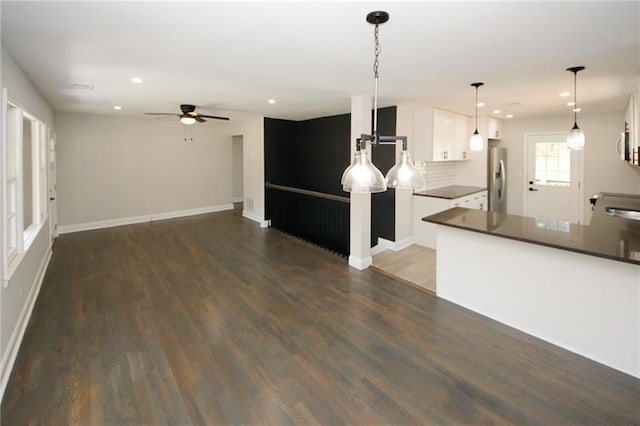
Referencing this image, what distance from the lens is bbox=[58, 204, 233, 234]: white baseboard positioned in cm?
681

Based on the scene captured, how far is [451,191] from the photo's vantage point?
20.3 ft

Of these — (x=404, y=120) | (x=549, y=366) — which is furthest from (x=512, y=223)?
(x=404, y=120)

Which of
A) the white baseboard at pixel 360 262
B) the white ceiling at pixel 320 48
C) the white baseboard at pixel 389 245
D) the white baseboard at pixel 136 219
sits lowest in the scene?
the white baseboard at pixel 360 262

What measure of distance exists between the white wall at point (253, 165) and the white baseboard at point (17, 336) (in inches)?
165

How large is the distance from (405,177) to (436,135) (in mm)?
3652

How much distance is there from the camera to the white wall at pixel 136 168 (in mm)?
6715

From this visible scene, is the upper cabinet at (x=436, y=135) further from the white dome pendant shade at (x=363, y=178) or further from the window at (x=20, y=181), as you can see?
the window at (x=20, y=181)

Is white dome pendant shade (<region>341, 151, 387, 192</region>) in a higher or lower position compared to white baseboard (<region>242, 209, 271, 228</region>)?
higher

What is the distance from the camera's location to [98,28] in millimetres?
2264

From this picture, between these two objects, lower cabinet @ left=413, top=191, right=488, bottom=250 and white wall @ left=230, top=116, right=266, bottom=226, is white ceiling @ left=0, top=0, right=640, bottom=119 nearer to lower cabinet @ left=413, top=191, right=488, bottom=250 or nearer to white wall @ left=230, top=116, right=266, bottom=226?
lower cabinet @ left=413, top=191, right=488, bottom=250

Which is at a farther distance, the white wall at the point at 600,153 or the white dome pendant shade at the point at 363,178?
the white wall at the point at 600,153

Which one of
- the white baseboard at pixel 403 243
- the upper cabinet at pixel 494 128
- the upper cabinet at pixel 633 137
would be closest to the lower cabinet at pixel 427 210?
the white baseboard at pixel 403 243

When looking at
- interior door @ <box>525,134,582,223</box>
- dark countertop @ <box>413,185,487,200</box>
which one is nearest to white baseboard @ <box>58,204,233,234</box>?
dark countertop @ <box>413,185,487,200</box>

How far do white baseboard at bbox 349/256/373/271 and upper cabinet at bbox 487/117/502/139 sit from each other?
4.07 metres
